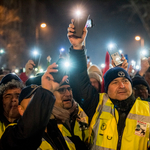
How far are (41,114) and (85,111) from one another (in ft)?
3.53

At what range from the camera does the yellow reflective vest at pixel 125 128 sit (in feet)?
6.43

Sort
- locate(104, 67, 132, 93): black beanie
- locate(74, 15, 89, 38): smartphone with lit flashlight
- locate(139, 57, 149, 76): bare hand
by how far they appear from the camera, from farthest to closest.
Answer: locate(139, 57, 149, 76): bare hand < locate(104, 67, 132, 93): black beanie < locate(74, 15, 89, 38): smartphone with lit flashlight

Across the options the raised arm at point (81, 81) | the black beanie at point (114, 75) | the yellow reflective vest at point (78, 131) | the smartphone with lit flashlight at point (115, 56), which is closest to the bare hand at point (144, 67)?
the smartphone with lit flashlight at point (115, 56)

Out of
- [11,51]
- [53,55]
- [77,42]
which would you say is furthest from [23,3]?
[77,42]

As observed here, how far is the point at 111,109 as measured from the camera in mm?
2221

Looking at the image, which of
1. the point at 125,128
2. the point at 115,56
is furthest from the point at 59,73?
the point at 115,56

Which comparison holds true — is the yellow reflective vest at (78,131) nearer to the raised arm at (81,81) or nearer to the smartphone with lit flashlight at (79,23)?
the raised arm at (81,81)

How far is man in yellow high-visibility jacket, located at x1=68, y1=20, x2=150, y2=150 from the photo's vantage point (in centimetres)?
198

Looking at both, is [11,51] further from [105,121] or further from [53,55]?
[105,121]

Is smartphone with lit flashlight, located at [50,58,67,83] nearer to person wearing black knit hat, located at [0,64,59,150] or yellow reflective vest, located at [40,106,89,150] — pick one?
person wearing black knit hat, located at [0,64,59,150]

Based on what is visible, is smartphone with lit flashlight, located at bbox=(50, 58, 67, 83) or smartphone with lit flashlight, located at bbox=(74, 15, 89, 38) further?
smartphone with lit flashlight, located at bbox=(74, 15, 89, 38)

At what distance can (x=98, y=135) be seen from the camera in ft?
6.75

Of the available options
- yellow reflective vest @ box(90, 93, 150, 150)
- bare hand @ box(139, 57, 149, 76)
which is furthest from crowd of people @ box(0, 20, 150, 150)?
bare hand @ box(139, 57, 149, 76)

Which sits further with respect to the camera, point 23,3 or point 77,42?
point 23,3
